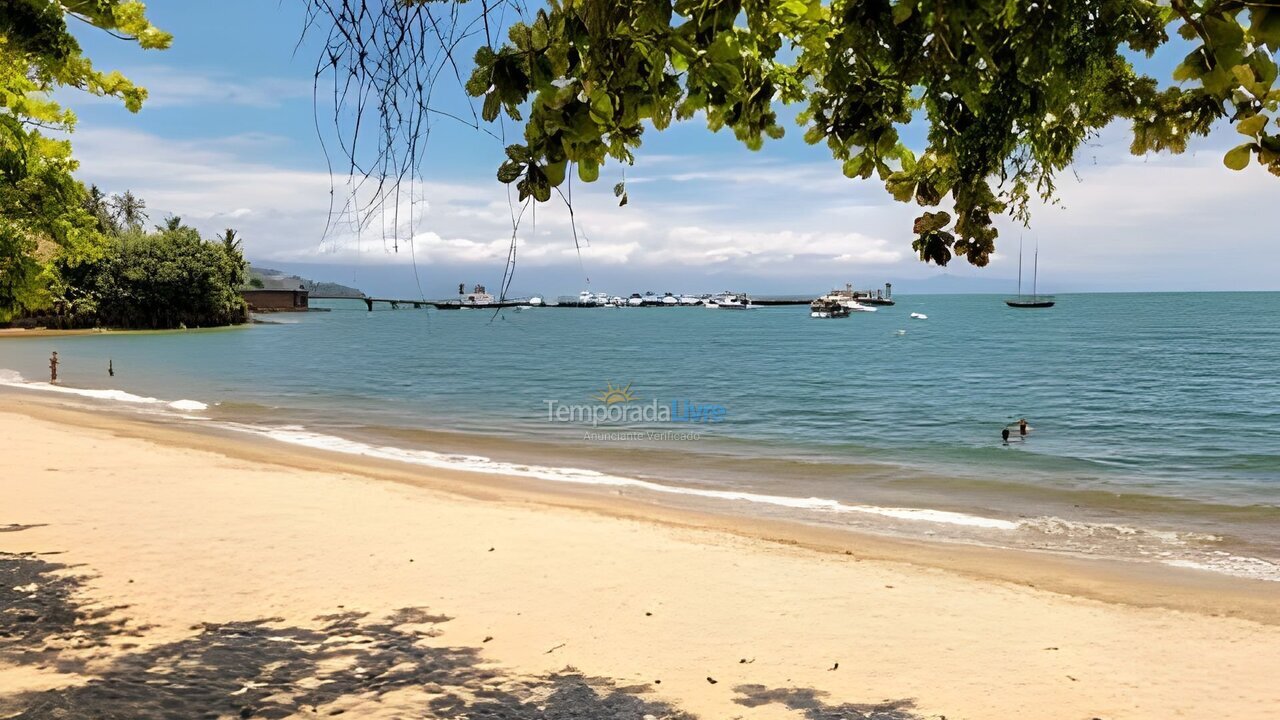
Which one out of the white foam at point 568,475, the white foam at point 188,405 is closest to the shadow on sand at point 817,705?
the white foam at point 568,475

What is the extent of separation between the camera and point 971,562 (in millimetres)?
10852

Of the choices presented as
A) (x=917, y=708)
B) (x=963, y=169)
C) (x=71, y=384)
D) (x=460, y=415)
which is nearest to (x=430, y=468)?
(x=460, y=415)

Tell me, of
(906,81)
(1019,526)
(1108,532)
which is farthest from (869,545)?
(906,81)

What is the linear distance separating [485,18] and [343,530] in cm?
966

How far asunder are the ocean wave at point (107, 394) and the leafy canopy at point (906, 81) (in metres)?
29.6

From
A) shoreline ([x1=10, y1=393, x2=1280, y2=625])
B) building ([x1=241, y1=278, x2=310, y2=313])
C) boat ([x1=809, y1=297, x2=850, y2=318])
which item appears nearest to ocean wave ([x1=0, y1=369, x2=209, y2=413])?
shoreline ([x1=10, y1=393, x2=1280, y2=625])

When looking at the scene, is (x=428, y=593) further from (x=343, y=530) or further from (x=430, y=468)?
(x=430, y=468)

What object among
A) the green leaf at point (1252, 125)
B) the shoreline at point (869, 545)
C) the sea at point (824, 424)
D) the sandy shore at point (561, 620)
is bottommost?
the sea at point (824, 424)

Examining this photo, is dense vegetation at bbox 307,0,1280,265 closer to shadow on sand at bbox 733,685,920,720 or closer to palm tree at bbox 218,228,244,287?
shadow on sand at bbox 733,685,920,720

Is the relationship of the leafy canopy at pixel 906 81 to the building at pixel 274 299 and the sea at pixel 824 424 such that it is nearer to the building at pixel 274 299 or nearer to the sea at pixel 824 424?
the sea at pixel 824 424

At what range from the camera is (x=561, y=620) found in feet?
24.7

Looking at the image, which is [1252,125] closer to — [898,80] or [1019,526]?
[898,80]

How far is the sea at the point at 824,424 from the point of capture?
1462 centimetres

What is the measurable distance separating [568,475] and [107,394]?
23.7m
